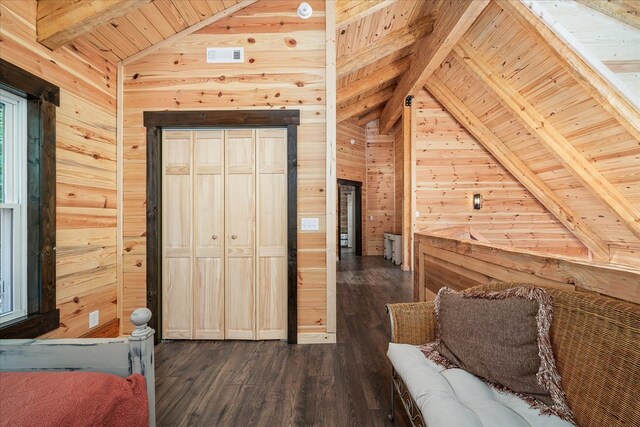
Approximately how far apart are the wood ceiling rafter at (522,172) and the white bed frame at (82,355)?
18.1 ft

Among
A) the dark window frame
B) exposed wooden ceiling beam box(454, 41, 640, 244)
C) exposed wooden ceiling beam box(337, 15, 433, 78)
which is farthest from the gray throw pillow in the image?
exposed wooden ceiling beam box(337, 15, 433, 78)

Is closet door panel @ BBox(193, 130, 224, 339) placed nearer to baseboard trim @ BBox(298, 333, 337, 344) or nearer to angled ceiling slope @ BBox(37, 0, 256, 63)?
baseboard trim @ BBox(298, 333, 337, 344)

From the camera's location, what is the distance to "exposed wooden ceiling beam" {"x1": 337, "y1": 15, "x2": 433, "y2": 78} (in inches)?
152

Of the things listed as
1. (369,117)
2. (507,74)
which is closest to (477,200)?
(507,74)

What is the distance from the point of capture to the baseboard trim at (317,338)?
2.33 m

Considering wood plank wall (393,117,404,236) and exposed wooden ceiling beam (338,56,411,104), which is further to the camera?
wood plank wall (393,117,404,236)

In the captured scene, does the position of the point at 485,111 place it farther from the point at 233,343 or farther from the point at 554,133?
the point at 233,343

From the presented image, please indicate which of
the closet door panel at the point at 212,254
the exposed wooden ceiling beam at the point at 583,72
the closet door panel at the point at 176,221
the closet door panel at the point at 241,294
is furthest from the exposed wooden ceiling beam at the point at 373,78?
the closet door panel at the point at 241,294

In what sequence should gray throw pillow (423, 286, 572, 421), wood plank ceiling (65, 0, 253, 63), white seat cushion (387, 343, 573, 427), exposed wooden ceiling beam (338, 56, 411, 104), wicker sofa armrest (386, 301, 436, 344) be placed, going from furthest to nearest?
exposed wooden ceiling beam (338, 56, 411, 104) → wood plank ceiling (65, 0, 253, 63) → wicker sofa armrest (386, 301, 436, 344) → gray throw pillow (423, 286, 572, 421) → white seat cushion (387, 343, 573, 427)

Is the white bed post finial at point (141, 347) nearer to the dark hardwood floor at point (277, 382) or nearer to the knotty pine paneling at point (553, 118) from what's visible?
the dark hardwood floor at point (277, 382)

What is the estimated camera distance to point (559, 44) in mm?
2582

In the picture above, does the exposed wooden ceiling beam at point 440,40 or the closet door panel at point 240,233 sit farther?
the exposed wooden ceiling beam at point 440,40

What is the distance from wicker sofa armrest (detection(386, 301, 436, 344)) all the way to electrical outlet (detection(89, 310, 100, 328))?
235 cm

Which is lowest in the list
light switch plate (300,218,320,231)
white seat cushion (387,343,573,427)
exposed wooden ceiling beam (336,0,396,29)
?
white seat cushion (387,343,573,427)
